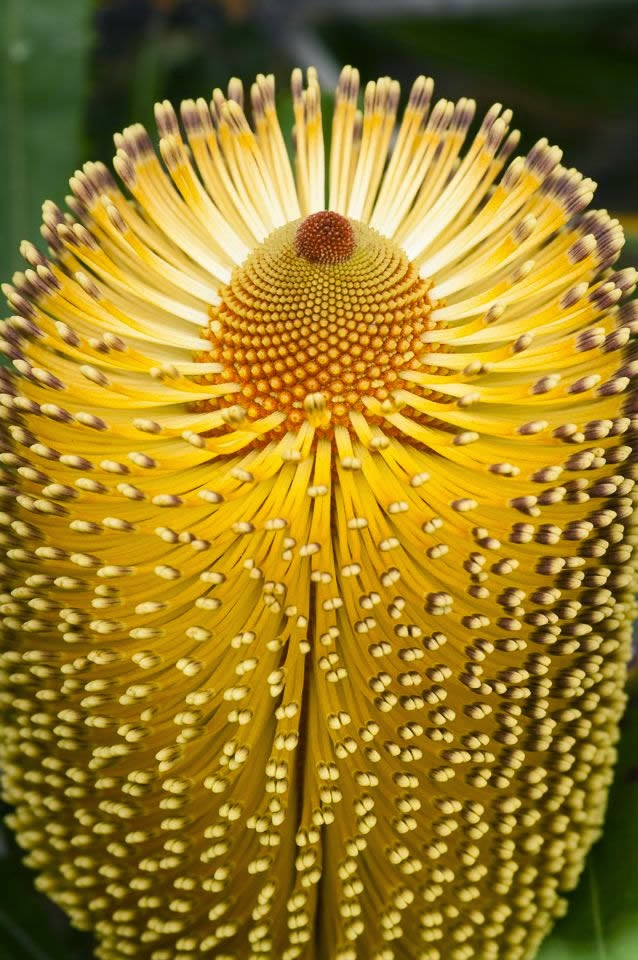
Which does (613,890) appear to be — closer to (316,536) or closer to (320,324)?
(316,536)

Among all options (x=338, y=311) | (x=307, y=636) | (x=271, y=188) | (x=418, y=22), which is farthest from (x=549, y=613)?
(x=418, y=22)

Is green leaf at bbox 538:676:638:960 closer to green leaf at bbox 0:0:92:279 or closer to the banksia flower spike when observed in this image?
the banksia flower spike

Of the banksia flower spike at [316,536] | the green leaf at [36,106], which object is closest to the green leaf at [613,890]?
the banksia flower spike at [316,536]

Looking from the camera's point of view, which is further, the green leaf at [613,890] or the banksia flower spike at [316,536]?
the green leaf at [613,890]

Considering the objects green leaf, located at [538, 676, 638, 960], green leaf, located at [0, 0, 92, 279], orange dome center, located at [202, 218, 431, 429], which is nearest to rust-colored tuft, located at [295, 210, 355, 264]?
orange dome center, located at [202, 218, 431, 429]

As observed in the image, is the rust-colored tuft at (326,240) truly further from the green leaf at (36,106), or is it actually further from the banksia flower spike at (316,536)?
the green leaf at (36,106)

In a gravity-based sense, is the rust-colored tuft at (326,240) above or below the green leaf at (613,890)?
above

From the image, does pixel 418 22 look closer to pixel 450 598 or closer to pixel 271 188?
pixel 271 188
